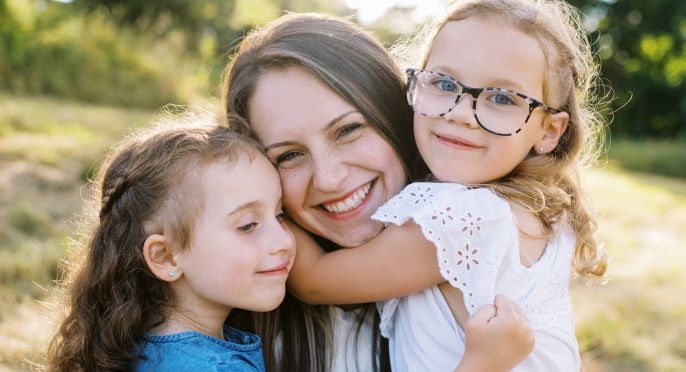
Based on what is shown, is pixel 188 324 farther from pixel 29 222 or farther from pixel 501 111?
pixel 29 222

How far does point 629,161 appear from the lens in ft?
56.0

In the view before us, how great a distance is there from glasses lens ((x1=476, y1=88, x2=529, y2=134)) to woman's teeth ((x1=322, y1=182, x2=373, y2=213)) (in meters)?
0.47

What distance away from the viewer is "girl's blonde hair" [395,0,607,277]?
216 cm

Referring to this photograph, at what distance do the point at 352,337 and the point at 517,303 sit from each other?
63 centimetres

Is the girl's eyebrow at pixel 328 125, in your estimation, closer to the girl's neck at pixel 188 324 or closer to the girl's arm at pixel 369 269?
the girl's arm at pixel 369 269

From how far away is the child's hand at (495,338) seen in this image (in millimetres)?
1947

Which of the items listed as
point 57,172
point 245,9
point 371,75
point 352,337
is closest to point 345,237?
point 352,337

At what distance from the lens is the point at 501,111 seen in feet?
7.00

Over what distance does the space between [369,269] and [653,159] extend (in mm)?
16660

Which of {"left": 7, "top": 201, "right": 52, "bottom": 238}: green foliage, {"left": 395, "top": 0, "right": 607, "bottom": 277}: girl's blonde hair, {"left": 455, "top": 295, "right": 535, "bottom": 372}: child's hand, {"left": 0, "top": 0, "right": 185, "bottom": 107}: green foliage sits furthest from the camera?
{"left": 0, "top": 0, "right": 185, "bottom": 107}: green foliage

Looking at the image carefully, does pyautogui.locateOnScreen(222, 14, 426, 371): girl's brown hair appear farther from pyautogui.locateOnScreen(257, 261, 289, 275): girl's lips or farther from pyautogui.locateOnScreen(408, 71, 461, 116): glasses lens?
pyautogui.locateOnScreen(257, 261, 289, 275): girl's lips

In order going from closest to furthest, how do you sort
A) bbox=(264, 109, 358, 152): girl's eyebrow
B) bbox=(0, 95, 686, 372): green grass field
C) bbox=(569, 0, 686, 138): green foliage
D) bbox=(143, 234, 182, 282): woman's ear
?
bbox=(143, 234, 182, 282): woman's ear
bbox=(264, 109, 358, 152): girl's eyebrow
bbox=(0, 95, 686, 372): green grass field
bbox=(569, 0, 686, 138): green foliage

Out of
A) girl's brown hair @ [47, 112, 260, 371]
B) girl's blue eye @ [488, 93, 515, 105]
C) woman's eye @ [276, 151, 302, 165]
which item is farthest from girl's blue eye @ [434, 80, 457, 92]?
girl's brown hair @ [47, 112, 260, 371]

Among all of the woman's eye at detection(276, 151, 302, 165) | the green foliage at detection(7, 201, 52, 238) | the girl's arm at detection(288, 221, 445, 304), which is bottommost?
the green foliage at detection(7, 201, 52, 238)
